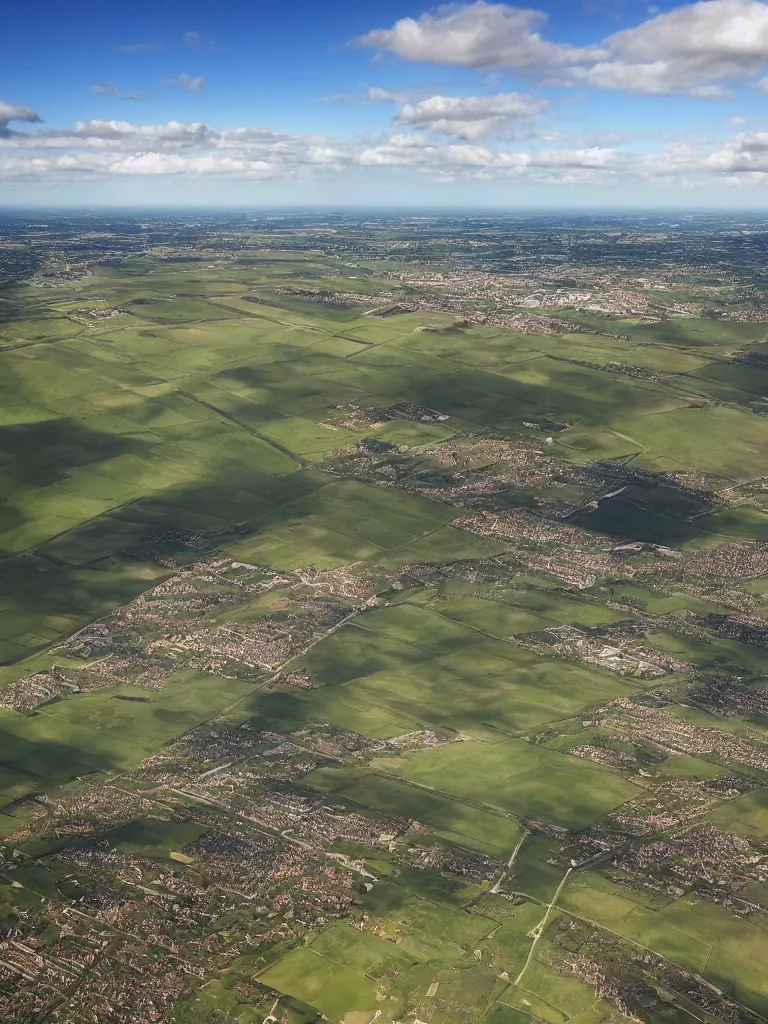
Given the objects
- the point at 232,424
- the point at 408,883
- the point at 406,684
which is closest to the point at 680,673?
the point at 406,684

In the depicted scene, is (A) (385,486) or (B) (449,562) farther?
(A) (385,486)

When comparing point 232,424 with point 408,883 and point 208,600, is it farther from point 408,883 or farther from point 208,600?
point 408,883

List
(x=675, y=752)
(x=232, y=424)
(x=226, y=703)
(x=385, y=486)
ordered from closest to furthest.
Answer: (x=675, y=752) → (x=226, y=703) → (x=385, y=486) → (x=232, y=424)

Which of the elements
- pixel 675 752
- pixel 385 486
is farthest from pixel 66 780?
pixel 385 486

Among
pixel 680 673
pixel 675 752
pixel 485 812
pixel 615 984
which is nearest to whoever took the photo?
pixel 615 984

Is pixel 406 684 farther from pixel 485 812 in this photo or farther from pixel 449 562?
pixel 449 562

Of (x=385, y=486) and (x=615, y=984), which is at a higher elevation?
(x=385, y=486)
